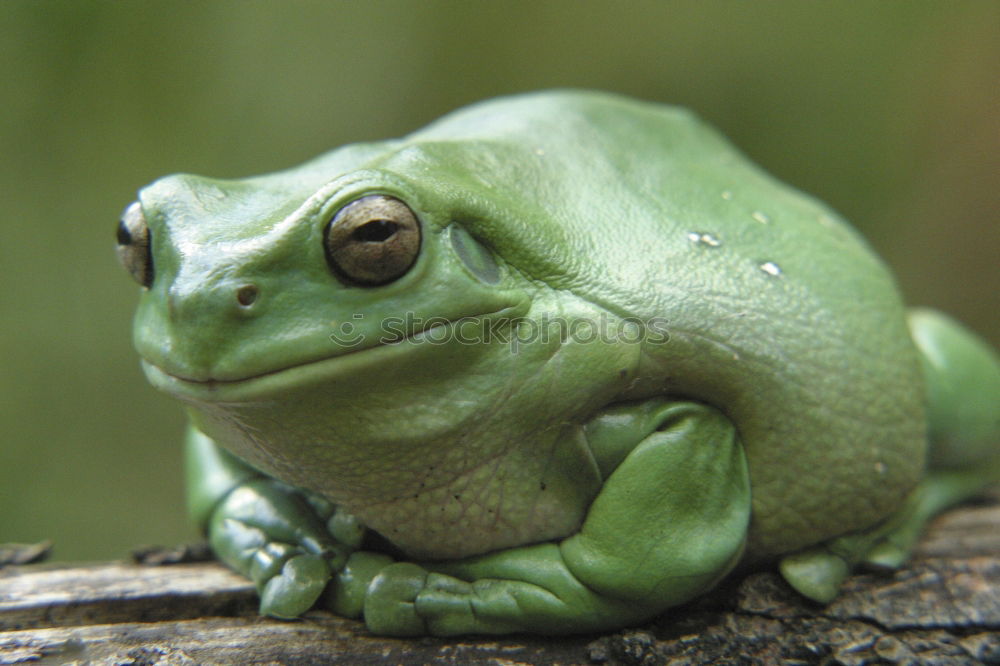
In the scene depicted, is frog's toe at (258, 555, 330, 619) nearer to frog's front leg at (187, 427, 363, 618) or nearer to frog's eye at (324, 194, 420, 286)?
frog's front leg at (187, 427, 363, 618)

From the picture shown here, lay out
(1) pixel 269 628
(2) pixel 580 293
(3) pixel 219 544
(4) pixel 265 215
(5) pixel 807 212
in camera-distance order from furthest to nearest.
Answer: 1. (5) pixel 807 212
2. (3) pixel 219 544
3. (1) pixel 269 628
4. (2) pixel 580 293
5. (4) pixel 265 215

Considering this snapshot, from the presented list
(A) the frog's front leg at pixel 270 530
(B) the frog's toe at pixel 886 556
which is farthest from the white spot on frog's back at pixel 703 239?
(A) the frog's front leg at pixel 270 530

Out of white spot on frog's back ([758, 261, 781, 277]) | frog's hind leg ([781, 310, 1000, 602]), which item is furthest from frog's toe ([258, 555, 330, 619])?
frog's hind leg ([781, 310, 1000, 602])

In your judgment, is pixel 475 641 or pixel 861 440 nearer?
pixel 475 641

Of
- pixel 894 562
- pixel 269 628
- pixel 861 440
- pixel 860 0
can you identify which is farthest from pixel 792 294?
pixel 860 0

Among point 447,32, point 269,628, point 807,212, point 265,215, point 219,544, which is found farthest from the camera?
point 447,32

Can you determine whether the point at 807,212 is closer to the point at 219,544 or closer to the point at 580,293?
the point at 580,293
